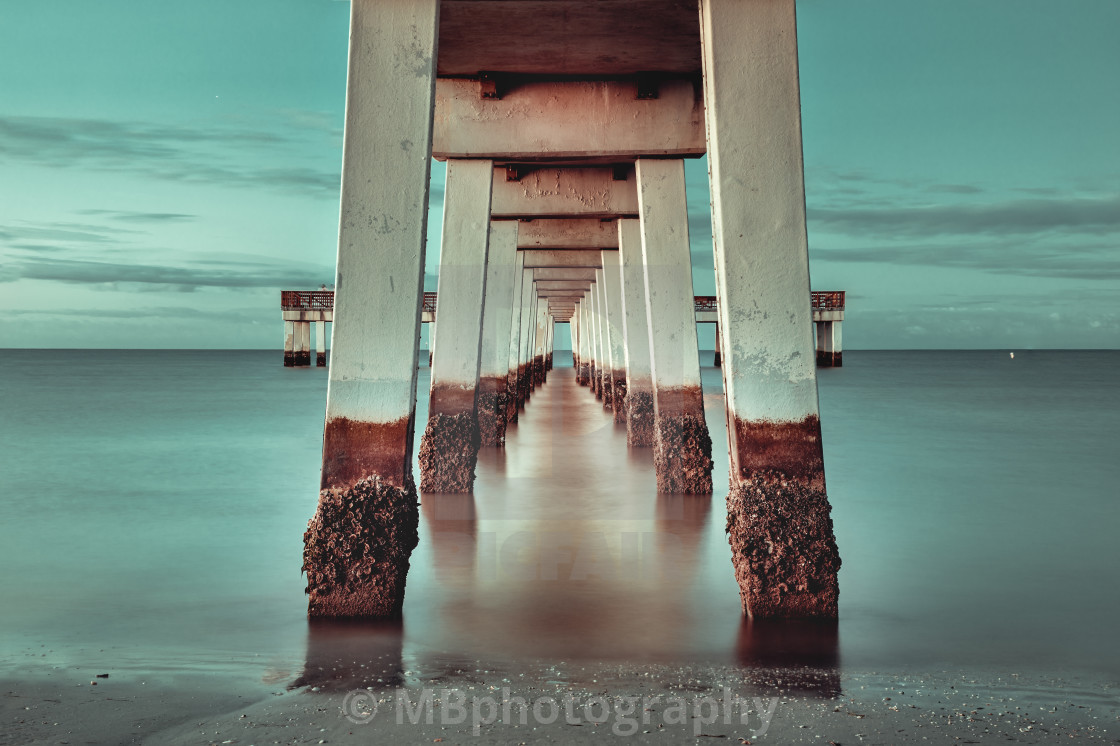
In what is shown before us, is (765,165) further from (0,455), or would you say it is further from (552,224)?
(0,455)

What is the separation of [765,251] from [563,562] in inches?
112

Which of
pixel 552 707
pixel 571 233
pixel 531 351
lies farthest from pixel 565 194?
pixel 531 351

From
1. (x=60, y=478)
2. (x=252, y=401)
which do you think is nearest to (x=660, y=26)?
(x=60, y=478)

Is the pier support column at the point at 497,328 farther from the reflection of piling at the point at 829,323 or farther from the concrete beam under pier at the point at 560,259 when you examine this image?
the reflection of piling at the point at 829,323

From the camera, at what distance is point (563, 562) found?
6.25 metres

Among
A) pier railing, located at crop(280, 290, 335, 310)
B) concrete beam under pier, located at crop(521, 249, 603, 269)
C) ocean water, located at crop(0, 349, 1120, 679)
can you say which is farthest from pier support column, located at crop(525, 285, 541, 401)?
pier railing, located at crop(280, 290, 335, 310)

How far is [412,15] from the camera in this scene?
457 centimetres

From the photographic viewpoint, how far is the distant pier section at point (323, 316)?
139ft

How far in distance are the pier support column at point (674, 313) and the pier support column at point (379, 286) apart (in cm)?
424

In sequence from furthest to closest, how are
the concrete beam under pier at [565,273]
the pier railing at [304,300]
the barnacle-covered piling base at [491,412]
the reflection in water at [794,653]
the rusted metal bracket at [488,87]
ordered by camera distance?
the pier railing at [304,300]
the concrete beam under pier at [565,273]
the barnacle-covered piling base at [491,412]
the rusted metal bracket at [488,87]
the reflection in water at [794,653]

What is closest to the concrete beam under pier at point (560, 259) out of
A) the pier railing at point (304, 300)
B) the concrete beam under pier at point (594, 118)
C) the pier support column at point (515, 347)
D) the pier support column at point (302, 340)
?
the pier support column at point (515, 347)

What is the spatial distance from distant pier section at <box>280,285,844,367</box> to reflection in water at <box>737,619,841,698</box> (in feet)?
114

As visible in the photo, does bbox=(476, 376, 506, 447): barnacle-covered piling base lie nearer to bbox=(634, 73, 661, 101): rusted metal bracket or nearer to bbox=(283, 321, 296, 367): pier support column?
bbox=(634, 73, 661, 101): rusted metal bracket

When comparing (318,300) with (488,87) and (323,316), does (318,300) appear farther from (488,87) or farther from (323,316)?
(488,87)
